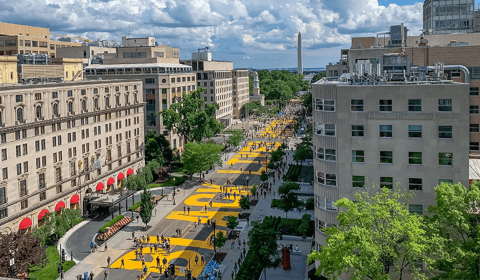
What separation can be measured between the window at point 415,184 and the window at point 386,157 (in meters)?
2.35

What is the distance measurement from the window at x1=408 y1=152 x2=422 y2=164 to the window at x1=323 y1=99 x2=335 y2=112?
783cm

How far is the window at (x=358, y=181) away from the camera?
137ft

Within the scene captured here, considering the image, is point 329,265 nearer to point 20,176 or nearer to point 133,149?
point 20,176

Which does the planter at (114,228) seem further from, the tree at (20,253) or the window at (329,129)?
the window at (329,129)

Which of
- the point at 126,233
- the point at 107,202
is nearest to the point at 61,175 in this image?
the point at 107,202

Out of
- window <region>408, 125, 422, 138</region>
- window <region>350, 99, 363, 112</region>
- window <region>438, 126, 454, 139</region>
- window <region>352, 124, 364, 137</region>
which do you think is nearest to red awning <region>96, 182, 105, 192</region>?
Answer: window <region>352, 124, 364, 137</region>

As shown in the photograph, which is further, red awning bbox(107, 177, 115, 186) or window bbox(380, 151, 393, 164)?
red awning bbox(107, 177, 115, 186)

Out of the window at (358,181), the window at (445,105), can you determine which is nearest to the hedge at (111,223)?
the window at (358,181)

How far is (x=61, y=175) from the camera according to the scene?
230 ft

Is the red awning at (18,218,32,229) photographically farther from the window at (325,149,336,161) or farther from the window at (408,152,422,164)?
the window at (408,152,422,164)

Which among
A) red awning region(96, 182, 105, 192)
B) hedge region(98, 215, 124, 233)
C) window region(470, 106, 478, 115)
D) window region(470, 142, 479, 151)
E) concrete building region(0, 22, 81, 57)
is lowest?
hedge region(98, 215, 124, 233)

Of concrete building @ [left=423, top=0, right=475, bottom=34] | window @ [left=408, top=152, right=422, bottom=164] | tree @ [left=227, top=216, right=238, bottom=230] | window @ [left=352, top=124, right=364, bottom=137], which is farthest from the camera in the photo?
concrete building @ [left=423, top=0, right=475, bottom=34]

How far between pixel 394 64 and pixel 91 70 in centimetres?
8949

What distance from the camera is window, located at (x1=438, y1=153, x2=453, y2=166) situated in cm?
3928
